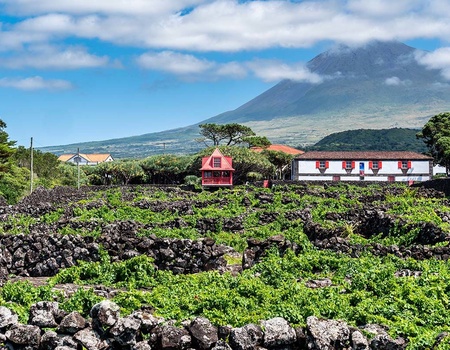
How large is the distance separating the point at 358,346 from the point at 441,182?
39.9 metres

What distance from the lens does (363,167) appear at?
299ft

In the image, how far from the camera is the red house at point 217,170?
229 ft

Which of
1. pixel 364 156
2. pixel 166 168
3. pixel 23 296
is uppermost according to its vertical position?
pixel 364 156

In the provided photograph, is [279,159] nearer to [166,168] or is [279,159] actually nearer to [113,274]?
[166,168]

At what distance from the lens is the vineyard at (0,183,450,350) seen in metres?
9.67

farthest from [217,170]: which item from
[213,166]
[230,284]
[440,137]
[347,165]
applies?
[230,284]

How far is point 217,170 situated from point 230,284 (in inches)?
2260

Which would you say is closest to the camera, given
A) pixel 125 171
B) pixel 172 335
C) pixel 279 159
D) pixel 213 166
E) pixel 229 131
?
pixel 172 335

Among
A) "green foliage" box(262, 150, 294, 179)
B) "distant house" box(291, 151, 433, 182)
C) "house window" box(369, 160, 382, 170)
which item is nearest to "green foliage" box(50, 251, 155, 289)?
"distant house" box(291, 151, 433, 182)

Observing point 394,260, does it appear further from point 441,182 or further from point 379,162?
point 379,162

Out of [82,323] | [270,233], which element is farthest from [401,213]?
[82,323]

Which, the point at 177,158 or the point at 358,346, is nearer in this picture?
the point at 358,346

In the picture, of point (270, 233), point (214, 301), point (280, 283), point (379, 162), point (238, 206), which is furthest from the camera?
point (379, 162)

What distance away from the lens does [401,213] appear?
26.4m
